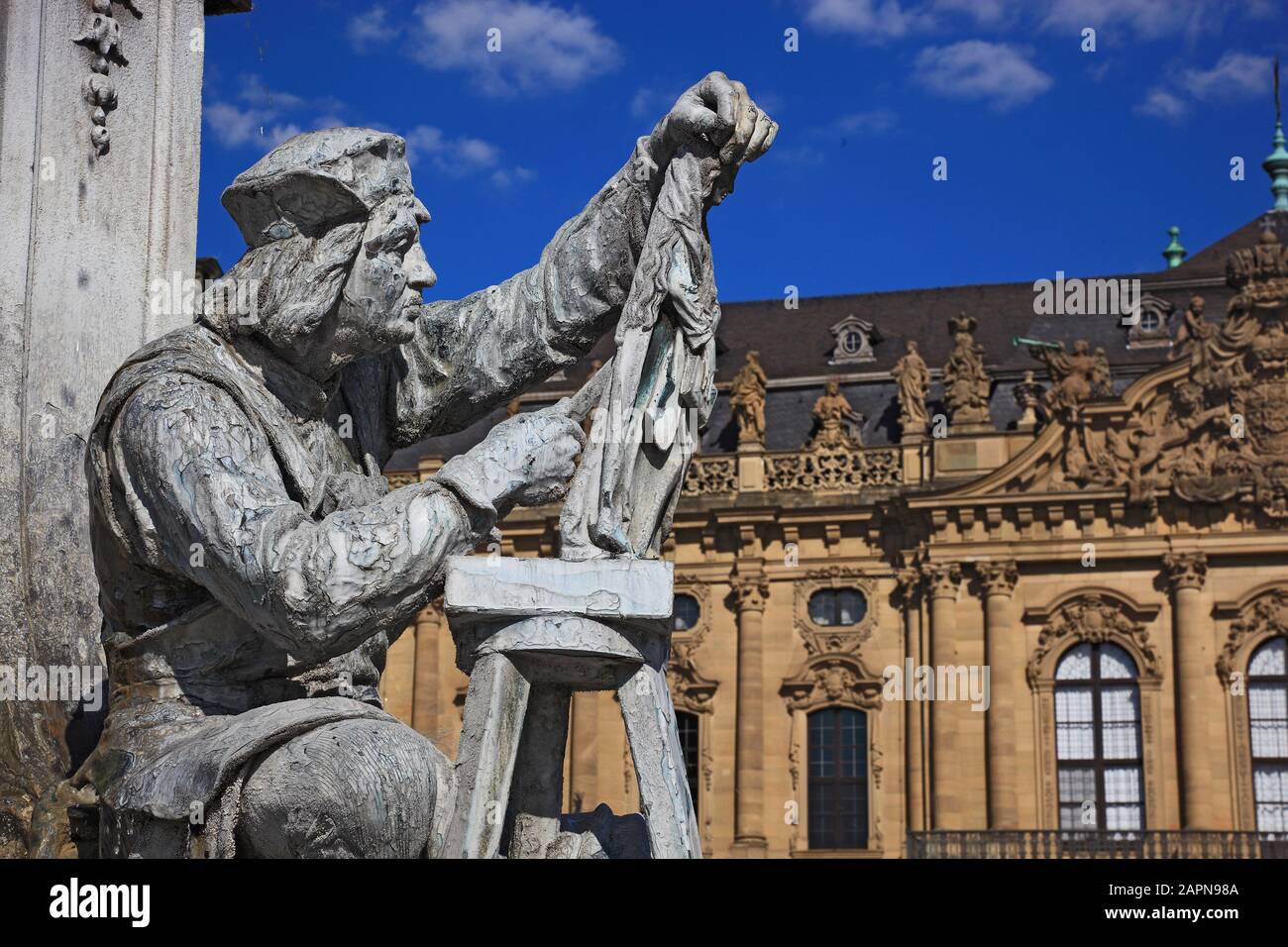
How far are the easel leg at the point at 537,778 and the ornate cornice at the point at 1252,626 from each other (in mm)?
30023

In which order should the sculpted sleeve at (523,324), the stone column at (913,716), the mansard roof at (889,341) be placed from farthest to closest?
the mansard roof at (889,341) → the stone column at (913,716) → the sculpted sleeve at (523,324)

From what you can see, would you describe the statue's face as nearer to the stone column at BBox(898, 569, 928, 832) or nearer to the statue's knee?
the statue's knee

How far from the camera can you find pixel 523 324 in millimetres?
3387

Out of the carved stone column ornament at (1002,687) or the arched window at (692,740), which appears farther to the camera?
the arched window at (692,740)

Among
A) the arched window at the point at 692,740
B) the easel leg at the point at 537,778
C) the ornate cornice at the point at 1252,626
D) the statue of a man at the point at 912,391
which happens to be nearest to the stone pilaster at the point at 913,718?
the statue of a man at the point at 912,391

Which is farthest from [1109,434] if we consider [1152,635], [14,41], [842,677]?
[14,41]

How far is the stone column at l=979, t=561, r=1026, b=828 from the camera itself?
3206 cm

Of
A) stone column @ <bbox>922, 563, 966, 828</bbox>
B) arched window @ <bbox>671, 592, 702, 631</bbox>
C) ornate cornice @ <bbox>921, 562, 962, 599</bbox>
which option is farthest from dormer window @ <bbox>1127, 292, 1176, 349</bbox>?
arched window @ <bbox>671, 592, 702, 631</bbox>

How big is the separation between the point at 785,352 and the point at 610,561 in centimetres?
3610

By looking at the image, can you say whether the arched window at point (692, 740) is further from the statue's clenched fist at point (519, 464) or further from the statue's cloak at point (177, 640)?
the statue's clenched fist at point (519, 464)

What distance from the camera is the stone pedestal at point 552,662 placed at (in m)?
2.83

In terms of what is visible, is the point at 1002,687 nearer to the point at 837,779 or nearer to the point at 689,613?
the point at 837,779

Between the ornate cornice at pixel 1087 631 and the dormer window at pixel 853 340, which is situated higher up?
the dormer window at pixel 853 340
